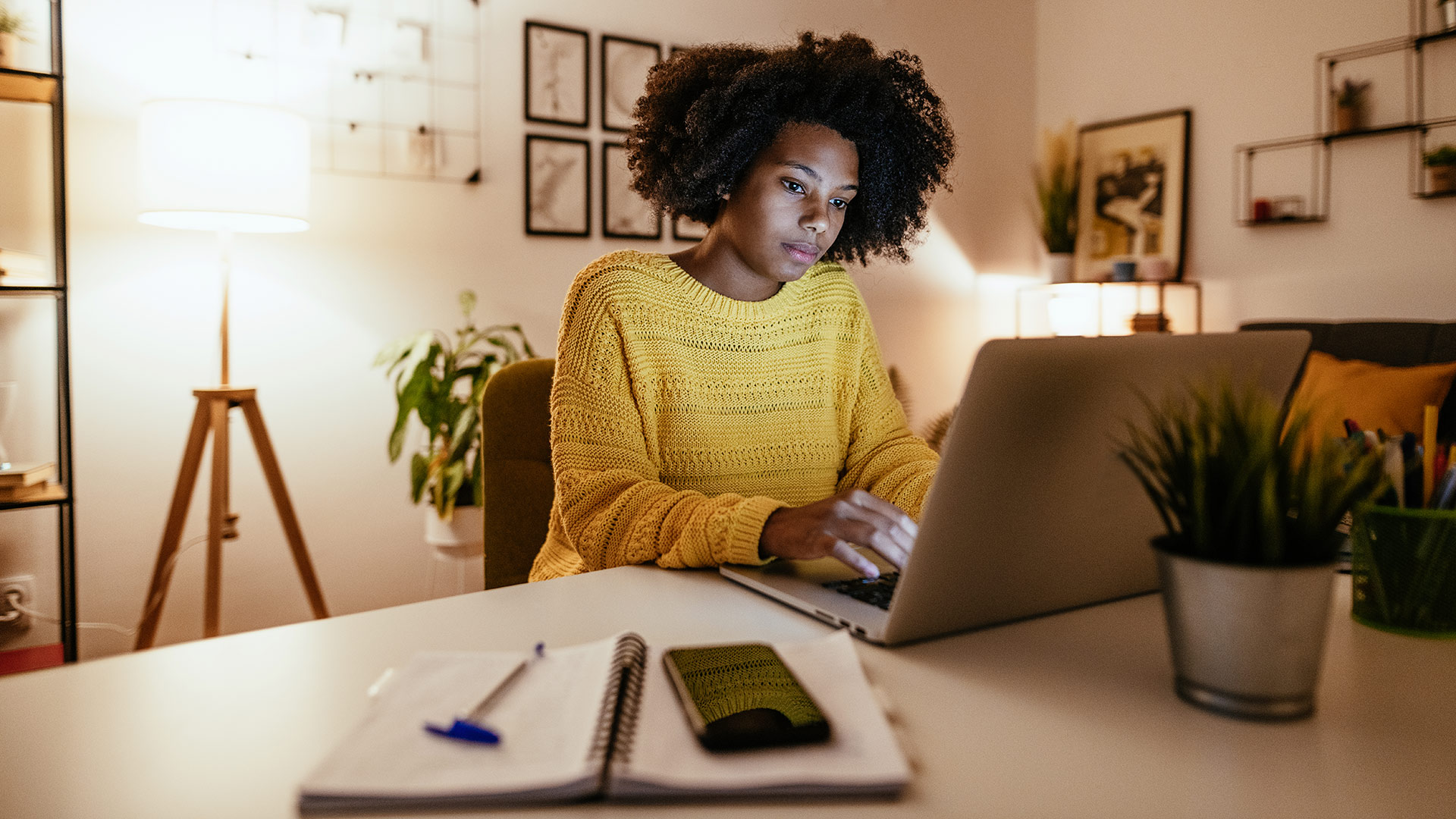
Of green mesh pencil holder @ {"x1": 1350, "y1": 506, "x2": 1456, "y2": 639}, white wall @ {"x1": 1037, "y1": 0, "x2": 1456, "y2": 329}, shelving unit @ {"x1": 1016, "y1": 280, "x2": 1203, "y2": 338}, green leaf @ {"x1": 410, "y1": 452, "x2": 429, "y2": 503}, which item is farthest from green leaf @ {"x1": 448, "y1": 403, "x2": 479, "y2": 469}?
white wall @ {"x1": 1037, "y1": 0, "x2": 1456, "y2": 329}

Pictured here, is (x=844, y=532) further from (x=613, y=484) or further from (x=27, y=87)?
(x=27, y=87)

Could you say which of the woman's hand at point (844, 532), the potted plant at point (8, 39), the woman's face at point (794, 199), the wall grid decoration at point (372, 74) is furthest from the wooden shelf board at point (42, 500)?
the woman's hand at point (844, 532)

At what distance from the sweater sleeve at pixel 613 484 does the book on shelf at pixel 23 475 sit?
1.41 metres

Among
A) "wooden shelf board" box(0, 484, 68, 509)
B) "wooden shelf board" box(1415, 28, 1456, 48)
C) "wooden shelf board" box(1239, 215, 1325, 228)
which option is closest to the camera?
"wooden shelf board" box(0, 484, 68, 509)

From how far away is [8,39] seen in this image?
76.1 inches

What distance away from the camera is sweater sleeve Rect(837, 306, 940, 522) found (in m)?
1.27

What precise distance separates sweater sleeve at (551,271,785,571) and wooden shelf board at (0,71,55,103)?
4.89ft

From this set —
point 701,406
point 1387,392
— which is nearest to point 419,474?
point 701,406

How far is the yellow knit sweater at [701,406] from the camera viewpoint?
110 cm

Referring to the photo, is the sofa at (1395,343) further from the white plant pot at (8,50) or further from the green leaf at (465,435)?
the white plant pot at (8,50)

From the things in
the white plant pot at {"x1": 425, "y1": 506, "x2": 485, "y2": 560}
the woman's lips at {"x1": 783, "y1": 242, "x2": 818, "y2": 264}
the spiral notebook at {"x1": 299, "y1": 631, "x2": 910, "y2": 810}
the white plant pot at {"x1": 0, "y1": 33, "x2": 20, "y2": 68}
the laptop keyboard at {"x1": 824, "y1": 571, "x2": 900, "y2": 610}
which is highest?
the white plant pot at {"x1": 0, "y1": 33, "x2": 20, "y2": 68}

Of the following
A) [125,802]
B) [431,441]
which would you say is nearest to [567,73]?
[431,441]

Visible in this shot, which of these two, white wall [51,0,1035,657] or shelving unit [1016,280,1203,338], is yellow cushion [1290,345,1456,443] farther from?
white wall [51,0,1035,657]

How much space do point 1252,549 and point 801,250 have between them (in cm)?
89
